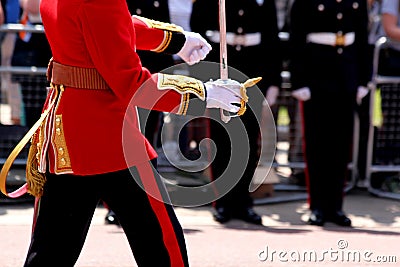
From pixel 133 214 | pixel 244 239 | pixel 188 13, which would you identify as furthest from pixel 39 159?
pixel 188 13

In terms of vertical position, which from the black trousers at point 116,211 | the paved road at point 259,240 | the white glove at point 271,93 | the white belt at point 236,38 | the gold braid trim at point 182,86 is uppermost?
the gold braid trim at point 182,86

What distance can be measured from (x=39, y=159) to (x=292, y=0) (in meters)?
2.79

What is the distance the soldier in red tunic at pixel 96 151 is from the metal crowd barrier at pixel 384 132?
134 inches

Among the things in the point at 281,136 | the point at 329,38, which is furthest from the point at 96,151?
the point at 281,136

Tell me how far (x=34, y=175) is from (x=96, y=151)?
11.9 inches

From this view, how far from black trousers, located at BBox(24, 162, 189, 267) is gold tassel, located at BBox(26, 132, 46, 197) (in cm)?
7

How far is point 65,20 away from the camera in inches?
107

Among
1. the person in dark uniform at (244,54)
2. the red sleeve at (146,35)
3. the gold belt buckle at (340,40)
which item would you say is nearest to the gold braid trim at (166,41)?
the red sleeve at (146,35)

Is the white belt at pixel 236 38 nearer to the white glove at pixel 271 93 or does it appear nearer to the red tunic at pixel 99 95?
the white glove at pixel 271 93

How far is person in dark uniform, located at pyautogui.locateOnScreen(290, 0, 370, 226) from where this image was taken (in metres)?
5.16

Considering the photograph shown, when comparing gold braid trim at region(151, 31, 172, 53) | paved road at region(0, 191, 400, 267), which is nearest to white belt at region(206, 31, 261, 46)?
paved road at region(0, 191, 400, 267)

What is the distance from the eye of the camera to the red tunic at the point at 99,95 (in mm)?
2637

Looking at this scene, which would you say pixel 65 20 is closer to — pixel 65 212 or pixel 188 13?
pixel 65 212

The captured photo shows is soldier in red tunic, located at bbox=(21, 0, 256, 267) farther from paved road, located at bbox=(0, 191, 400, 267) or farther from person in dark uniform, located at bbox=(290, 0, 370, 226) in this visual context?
person in dark uniform, located at bbox=(290, 0, 370, 226)
